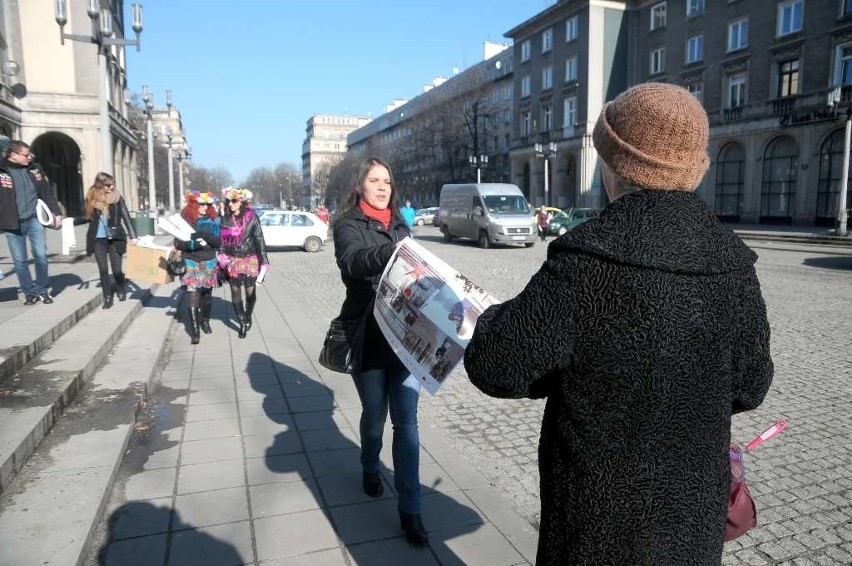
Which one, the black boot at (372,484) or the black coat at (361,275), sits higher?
the black coat at (361,275)

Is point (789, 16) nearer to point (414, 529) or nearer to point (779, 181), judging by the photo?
point (779, 181)

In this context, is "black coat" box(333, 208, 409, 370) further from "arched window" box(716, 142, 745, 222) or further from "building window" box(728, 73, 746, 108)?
"building window" box(728, 73, 746, 108)

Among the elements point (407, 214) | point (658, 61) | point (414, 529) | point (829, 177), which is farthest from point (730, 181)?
point (414, 529)

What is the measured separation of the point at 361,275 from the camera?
299cm

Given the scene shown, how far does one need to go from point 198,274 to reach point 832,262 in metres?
16.7

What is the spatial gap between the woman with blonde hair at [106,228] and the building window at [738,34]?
37.3 metres

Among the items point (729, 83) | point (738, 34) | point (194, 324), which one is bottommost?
point (194, 324)

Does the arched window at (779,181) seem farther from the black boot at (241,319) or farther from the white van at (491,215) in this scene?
the black boot at (241,319)

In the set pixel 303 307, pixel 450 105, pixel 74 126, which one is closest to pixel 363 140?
pixel 450 105

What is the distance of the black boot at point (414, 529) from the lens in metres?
3.19

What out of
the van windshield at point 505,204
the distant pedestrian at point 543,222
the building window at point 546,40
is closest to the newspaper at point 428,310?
the van windshield at point 505,204

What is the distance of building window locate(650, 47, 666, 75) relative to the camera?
139ft

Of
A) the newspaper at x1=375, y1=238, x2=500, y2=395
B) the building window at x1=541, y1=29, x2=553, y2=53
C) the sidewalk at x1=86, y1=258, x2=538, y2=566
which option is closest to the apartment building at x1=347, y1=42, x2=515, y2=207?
the building window at x1=541, y1=29, x2=553, y2=53

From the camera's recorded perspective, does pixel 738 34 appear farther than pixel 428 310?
Yes
